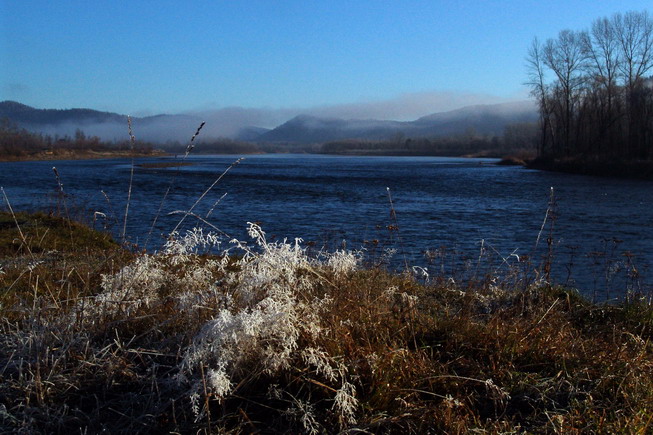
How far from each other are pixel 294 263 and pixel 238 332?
37.6 inches

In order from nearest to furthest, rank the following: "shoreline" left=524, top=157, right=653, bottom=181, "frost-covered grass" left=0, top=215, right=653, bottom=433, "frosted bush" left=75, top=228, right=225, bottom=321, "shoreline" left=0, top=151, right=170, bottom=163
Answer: "frost-covered grass" left=0, top=215, right=653, bottom=433, "frosted bush" left=75, top=228, right=225, bottom=321, "shoreline" left=524, top=157, right=653, bottom=181, "shoreline" left=0, top=151, right=170, bottom=163

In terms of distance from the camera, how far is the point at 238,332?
11.1 feet

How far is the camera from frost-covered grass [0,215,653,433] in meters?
3.20

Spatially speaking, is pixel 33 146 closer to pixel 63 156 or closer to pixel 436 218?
pixel 63 156

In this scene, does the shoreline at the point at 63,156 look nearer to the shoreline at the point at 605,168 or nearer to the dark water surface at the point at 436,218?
the shoreline at the point at 605,168

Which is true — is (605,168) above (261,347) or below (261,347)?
below

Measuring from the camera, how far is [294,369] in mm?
3410

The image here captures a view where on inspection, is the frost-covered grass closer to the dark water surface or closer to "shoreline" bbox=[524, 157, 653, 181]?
the dark water surface

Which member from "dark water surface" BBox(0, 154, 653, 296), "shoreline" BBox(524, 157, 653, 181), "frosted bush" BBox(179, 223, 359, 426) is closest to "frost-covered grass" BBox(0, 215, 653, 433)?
"frosted bush" BBox(179, 223, 359, 426)

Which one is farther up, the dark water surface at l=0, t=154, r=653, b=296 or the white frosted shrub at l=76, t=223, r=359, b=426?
the white frosted shrub at l=76, t=223, r=359, b=426

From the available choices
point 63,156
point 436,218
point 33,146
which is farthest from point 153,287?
point 33,146

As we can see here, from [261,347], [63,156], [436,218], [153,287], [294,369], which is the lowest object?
[436,218]

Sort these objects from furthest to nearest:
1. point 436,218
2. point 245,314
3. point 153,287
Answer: point 436,218 < point 153,287 < point 245,314

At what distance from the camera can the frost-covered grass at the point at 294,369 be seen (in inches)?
126
